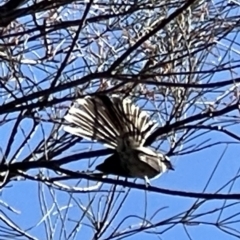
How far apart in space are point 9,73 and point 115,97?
1.09 ft

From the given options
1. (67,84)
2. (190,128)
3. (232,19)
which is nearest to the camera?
(67,84)

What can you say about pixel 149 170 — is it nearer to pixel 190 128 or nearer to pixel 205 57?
pixel 190 128

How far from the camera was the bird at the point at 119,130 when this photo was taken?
168 centimetres

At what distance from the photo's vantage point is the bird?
1.68 metres

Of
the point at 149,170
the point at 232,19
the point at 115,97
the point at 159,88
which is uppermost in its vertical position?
the point at 232,19

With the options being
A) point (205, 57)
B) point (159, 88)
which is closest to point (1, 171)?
point (159, 88)

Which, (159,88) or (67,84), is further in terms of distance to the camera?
(159,88)

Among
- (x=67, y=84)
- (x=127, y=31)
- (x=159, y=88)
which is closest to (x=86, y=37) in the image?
(x=127, y=31)

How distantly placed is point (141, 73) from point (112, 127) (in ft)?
0.54

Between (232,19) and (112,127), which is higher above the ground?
(232,19)

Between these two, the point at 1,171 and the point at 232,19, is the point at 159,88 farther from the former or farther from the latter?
the point at 1,171

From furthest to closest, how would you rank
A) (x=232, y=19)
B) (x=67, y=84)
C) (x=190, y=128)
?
(x=232, y=19) → (x=190, y=128) → (x=67, y=84)

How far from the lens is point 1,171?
183 centimetres

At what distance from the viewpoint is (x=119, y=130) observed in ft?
5.57
